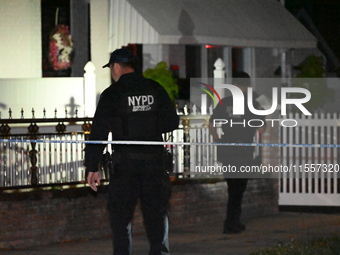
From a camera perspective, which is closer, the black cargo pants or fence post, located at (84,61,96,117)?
the black cargo pants

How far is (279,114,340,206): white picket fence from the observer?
13273mm

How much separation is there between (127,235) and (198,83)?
9.81 meters

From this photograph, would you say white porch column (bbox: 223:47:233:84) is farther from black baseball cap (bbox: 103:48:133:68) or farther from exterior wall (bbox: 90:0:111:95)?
black baseball cap (bbox: 103:48:133:68)

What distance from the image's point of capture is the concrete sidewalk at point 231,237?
10016 millimetres

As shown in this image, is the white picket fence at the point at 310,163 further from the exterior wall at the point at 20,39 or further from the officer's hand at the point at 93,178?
the officer's hand at the point at 93,178

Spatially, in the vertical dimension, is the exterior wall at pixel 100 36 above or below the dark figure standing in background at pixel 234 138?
above

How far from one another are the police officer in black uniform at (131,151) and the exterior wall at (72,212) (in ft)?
8.79

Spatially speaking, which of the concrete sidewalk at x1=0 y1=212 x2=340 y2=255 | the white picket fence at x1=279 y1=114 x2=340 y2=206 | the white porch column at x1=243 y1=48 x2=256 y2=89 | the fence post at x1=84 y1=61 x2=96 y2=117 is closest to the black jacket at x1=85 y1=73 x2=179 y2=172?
the concrete sidewalk at x1=0 y1=212 x2=340 y2=255

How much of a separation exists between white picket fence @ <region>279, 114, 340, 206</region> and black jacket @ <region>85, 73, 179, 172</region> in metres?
5.55

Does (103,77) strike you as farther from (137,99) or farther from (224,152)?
(137,99)

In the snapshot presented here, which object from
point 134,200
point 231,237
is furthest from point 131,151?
point 231,237

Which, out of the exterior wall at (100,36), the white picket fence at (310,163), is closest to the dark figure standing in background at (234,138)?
the white picket fence at (310,163)

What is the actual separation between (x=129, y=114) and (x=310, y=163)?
20.7 feet

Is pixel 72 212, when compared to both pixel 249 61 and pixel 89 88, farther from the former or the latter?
pixel 249 61
